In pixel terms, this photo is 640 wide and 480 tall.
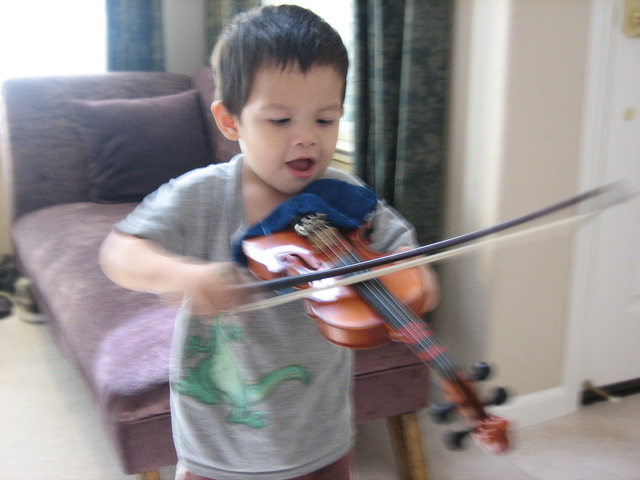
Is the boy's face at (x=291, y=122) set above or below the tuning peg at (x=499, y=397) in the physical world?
above

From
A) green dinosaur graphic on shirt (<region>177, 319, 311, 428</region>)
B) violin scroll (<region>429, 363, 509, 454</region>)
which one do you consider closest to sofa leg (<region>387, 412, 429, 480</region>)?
green dinosaur graphic on shirt (<region>177, 319, 311, 428</region>)

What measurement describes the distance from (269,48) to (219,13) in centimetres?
246

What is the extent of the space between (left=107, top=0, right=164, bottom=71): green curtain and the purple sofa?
1.01 feet

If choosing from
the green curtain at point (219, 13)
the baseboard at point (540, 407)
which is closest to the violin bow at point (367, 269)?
the baseboard at point (540, 407)

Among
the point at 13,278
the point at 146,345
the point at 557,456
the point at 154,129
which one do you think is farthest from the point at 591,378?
the point at 13,278

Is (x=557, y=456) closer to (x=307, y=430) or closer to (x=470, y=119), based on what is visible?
(x=470, y=119)

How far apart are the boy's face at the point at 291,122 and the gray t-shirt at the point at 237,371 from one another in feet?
0.21

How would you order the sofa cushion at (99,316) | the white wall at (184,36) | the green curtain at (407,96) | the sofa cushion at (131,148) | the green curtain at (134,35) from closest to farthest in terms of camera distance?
1. the sofa cushion at (99,316)
2. the green curtain at (407,96)
3. the sofa cushion at (131,148)
4. the green curtain at (134,35)
5. the white wall at (184,36)

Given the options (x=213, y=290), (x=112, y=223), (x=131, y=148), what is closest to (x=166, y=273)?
(x=213, y=290)

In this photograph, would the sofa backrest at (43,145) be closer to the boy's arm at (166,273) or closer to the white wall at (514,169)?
the white wall at (514,169)

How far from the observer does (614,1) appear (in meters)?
1.60

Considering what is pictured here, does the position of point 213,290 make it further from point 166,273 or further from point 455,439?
point 455,439

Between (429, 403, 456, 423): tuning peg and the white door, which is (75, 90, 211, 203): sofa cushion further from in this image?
(429, 403, 456, 423): tuning peg

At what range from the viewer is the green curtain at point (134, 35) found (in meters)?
2.97
